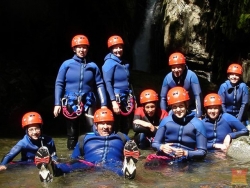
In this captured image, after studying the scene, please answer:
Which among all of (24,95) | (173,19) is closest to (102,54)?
(173,19)

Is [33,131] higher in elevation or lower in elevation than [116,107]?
lower

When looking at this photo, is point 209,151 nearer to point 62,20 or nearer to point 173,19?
point 62,20

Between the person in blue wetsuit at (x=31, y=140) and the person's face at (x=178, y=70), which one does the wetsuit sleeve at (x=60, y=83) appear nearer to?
the person in blue wetsuit at (x=31, y=140)

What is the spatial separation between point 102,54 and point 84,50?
9.37 metres

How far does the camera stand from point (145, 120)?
806 centimetres

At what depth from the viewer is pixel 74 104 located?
7.68 metres

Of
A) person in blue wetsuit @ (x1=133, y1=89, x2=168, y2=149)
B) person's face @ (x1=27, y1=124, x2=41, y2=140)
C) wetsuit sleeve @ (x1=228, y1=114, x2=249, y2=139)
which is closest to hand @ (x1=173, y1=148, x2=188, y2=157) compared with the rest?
person in blue wetsuit @ (x1=133, y1=89, x2=168, y2=149)

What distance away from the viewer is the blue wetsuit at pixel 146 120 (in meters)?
8.05

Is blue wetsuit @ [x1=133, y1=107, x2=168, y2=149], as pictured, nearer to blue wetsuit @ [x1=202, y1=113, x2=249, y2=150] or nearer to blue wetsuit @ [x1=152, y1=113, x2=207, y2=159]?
blue wetsuit @ [x1=202, y1=113, x2=249, y2=150]

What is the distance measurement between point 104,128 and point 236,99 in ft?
11.2

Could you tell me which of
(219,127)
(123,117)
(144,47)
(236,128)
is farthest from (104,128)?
(144,47)

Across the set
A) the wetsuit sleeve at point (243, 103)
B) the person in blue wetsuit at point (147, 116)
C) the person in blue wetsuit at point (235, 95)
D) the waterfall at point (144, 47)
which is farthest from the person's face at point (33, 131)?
the waterfall at point (144, 47)

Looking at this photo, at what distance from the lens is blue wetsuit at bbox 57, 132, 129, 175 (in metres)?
6.53

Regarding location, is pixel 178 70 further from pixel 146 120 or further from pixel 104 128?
pixel 104 128
